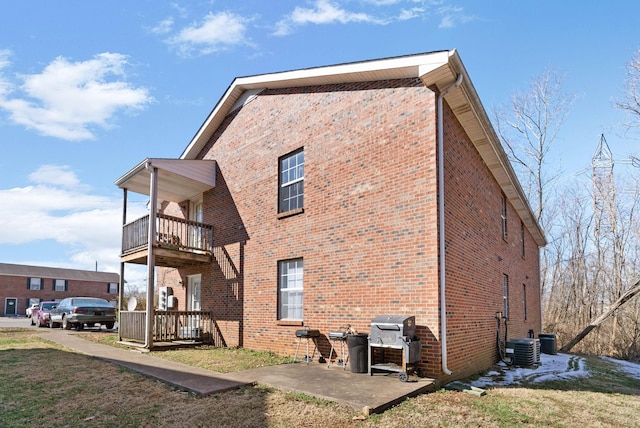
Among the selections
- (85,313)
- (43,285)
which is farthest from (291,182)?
(43,285)

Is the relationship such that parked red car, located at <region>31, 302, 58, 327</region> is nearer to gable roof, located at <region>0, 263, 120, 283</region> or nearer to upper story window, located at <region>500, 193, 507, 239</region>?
upper story window, located at <region>500, 193, 507, 239</region>

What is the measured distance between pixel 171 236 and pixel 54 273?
46.4 m

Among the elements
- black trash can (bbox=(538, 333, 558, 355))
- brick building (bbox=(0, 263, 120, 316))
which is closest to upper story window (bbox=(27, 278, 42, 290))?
brick building (bbox=(0, 263, 120, 316))

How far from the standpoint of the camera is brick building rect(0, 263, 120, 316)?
4819 centimetres

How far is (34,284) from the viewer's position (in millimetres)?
50156

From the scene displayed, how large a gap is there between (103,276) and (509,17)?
5754 centimetres

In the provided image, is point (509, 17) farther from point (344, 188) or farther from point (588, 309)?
point (588, 309)

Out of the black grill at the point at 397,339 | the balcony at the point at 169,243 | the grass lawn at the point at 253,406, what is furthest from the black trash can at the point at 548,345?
the balcony at the point at 169,243

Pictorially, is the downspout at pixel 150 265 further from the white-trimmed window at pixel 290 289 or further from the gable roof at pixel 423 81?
the white-trimmed window at pixel 290 289

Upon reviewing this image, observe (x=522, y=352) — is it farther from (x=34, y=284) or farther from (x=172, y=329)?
(x=34, y=284)

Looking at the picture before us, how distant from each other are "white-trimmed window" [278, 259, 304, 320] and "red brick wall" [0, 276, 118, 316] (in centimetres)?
4923

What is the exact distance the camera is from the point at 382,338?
7965mm

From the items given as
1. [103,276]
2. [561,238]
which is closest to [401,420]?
[561,238]

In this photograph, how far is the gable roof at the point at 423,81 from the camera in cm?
867
